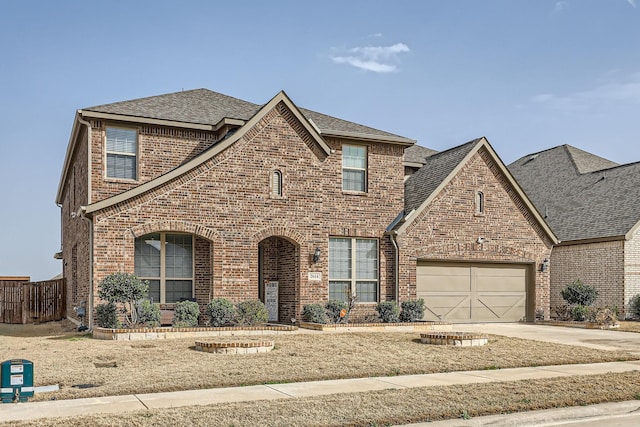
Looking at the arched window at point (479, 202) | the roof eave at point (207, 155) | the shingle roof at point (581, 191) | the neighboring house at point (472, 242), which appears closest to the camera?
the roof eave at point (207, 155)

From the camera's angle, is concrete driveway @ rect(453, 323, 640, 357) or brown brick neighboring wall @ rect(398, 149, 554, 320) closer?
concrete driveway @ rect(453, 323, 640, 357)

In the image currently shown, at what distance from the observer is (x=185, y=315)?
1806 centimetres

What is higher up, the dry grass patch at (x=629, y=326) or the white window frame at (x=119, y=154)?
the white window frame at (x=119, y=154)

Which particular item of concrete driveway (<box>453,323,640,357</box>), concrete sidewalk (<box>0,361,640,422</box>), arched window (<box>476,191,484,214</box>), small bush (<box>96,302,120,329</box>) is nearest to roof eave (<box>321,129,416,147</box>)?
arched window (<box>476,191,484,214</box>)

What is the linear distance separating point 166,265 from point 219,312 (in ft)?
8.60

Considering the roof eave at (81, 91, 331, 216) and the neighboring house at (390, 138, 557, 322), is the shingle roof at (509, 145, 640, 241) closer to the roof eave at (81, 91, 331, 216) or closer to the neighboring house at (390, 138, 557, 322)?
the neighboring house at (390, 138, 557, 322)

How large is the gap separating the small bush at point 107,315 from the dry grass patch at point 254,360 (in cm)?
92

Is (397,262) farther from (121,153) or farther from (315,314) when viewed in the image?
(121,153)

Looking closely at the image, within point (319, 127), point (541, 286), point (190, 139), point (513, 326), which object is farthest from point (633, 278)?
point (190, 139)

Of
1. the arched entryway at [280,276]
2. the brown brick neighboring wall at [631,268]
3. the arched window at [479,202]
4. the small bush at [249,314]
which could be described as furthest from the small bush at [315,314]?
the brown brick neighboring wall at [631,268]

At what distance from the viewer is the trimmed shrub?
17.1 metres

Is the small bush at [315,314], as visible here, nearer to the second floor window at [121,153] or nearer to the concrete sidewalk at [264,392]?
the second floor window at [121,153]

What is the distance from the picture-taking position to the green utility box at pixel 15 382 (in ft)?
31.3

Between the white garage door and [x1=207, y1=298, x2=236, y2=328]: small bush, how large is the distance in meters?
7.41
